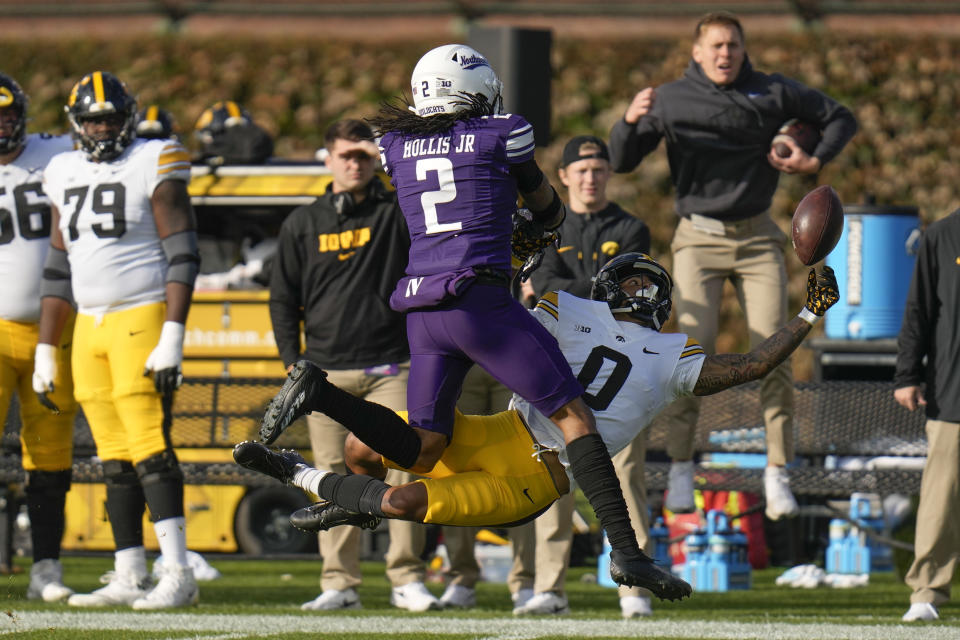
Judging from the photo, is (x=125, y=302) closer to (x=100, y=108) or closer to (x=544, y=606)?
(x=100, y=108)

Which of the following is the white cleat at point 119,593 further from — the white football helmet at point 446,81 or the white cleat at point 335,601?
the white football helmet at point 446,81

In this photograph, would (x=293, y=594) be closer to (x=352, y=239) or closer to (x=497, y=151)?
(x=352, y=239)

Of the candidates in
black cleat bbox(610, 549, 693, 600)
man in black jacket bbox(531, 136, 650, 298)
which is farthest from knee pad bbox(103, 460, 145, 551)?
black cleat bbox(610, 549, 693, 600)

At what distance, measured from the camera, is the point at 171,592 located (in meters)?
7.44

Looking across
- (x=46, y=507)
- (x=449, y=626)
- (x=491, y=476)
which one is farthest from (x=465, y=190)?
(x=46, y=507)

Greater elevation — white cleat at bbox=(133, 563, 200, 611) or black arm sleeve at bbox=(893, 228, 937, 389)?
black arm sleeve at bbox=(893, 228, 937, 389)

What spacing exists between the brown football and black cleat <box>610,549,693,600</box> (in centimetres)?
127

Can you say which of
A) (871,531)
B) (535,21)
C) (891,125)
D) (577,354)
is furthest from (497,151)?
(535,21)

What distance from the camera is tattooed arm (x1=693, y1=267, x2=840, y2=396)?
592 cm

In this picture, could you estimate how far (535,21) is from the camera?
20.0 m

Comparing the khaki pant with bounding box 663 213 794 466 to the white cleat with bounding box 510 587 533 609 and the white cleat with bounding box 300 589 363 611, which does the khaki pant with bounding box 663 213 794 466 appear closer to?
the white cleat with bounding box 510 587 533 609

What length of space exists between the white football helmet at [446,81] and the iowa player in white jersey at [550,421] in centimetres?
83

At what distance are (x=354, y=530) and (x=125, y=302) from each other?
1483mm

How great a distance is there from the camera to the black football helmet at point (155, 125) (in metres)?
10.5
